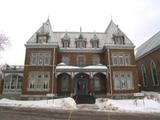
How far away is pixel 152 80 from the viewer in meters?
29.7

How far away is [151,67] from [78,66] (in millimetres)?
13630

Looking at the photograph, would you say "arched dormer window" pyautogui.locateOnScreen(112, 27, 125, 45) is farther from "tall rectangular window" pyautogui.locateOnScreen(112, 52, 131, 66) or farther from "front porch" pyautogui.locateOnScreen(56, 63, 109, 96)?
"front porch" pyautogui.locateOnScreen(56, 63, 109, 96)

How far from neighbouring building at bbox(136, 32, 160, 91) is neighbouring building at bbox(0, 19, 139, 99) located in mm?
4454

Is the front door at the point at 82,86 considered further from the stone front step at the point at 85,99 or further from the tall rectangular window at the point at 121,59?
the tall rectangular window at the point at 121,59

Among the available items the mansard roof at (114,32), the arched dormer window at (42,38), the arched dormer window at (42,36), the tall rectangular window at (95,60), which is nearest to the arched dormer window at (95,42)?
the tall rectangular window at (95,60)

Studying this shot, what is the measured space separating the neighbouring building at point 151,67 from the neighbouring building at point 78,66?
4454mm

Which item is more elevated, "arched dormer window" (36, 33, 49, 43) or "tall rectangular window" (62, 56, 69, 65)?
"arched dormer window" (36, 33, 49, 43)

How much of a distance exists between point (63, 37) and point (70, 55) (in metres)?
3.71

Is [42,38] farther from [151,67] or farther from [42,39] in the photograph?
[151,67]

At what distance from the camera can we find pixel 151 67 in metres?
30.1

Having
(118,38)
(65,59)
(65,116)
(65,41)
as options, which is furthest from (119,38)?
(65,116)

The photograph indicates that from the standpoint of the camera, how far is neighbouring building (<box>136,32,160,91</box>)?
2791 centimetres

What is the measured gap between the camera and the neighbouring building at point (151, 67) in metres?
27.9

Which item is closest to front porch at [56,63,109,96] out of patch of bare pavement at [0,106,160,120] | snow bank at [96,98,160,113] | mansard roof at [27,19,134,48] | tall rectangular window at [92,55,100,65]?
tall rectangular window at [92,55,100,65]
